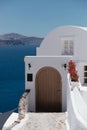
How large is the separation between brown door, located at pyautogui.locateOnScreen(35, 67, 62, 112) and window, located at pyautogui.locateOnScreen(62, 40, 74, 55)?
2.83 meters

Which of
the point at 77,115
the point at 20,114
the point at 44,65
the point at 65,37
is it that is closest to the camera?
the point at 77,115

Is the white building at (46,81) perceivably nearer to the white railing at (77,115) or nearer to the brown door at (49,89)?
the brown door at (49,89)

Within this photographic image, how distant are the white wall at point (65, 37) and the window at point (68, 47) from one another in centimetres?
29

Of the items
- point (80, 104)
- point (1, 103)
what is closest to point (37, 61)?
point (80, 104)

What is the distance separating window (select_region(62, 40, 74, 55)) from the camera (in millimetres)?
19000

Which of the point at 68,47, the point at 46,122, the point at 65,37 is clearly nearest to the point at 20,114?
the point at 46,122

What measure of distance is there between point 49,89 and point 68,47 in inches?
151

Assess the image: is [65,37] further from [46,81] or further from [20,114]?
[20,114]

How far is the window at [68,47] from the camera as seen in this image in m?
19.0

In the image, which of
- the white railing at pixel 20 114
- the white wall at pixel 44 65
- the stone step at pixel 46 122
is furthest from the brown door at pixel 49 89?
the stone step at pixel 46 122

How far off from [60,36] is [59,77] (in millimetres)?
3771

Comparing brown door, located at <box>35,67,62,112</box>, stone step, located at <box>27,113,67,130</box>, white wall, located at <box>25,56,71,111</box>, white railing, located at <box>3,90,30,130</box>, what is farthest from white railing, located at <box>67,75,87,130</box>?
brown door, located at <box>35,67,62,112</box>

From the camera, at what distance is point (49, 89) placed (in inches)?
671

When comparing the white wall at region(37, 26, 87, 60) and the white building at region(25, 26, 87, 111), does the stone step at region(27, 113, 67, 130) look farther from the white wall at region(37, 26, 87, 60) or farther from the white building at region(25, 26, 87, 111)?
the white wall at region(37, 26, 87, 60)
